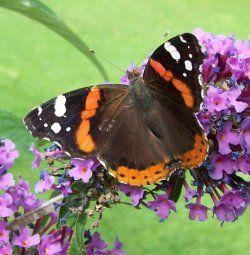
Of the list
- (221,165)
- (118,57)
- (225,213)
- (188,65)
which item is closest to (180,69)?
(188,65)

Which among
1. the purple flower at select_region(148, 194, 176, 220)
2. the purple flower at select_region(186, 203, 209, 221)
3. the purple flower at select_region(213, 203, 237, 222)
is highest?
the purple flower at select_region(148, 194, 176, 220)

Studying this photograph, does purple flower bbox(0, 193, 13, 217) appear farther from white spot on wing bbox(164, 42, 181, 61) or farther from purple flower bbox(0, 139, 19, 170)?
white spot on wing bbox(164, 42, 181, 61)

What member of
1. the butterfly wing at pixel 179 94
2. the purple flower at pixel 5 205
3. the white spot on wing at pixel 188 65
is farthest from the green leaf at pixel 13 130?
the white spot on wing at pixel 188 65

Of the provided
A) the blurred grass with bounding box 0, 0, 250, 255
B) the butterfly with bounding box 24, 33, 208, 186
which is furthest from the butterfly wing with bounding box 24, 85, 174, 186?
the blurred grass with bounding box 0, 0, 250, 255

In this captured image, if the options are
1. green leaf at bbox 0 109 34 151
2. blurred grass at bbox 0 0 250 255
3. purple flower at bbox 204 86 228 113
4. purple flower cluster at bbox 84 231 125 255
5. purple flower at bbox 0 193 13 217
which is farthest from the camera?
blurred grass at bbox 0 0 250 255

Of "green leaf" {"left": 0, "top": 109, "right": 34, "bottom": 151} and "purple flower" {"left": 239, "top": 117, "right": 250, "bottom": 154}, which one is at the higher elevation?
"green leaf" {"left": 0, "top": 109, "right": 34, "bottom": 151}

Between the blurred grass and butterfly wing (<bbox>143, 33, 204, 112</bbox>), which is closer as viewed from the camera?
butterfly wing (<bbox>143, 33, 204, 112</bbox>)

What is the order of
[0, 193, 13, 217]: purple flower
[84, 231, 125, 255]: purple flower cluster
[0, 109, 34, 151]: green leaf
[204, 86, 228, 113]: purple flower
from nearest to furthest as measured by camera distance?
1. [204, 86, 228, 113]: purple flower
2. [0, 193, 13, 217]: purple flower
3. [84, 231, 125, 255]: purple flower cluster
4. [0, 109, 34, 151]: green leaf

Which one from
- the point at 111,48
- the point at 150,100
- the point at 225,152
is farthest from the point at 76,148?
the point at 111,48

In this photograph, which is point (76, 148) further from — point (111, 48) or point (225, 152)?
point (111, 48)
